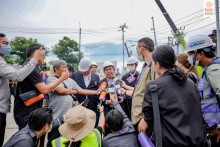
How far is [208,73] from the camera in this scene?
1850 mm

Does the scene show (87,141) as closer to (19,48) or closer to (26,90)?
(26,90)

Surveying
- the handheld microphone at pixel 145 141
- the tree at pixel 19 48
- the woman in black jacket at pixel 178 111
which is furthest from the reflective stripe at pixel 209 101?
the tree at pixel 19 48

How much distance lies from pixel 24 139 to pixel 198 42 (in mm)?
2762

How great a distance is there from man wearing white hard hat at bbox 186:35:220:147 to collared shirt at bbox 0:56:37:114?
260 cm

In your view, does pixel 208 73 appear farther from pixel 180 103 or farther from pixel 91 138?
pixel 91 138

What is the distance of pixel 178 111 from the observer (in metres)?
1.41

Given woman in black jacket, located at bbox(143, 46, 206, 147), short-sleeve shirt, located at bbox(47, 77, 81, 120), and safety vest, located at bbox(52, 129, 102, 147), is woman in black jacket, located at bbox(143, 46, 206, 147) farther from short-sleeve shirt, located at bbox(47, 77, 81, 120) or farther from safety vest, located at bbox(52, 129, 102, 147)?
A: short-sleeve shirt, located at bbox(47, 77, 81, 120)

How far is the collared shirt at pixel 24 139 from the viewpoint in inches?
67.1

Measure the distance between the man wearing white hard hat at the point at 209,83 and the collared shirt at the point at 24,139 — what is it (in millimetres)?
→ 2366

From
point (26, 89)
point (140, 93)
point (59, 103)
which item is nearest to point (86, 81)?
point (59, 103)

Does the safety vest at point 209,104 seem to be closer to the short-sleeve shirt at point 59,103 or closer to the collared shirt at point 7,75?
the short-sleeve shirt at point 59,103

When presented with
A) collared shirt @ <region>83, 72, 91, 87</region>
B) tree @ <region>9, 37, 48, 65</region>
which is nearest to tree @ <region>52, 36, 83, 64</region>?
tree @ <region>9, 37, 48, 65</region>

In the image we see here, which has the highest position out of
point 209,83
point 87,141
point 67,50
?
point 67,50

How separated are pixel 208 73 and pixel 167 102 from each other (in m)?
0.87
